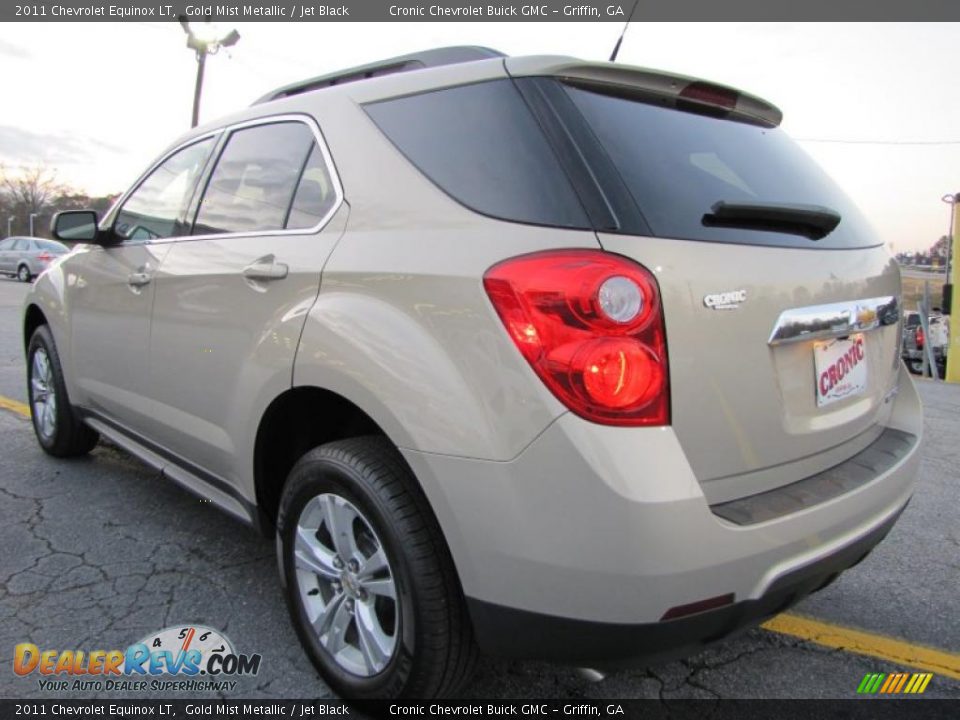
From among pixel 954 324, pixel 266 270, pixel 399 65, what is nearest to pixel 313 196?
pixel 266 270

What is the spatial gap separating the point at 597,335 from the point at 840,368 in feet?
2.70

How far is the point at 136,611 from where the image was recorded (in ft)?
7.93

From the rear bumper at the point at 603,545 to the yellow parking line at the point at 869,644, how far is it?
2.71 ft

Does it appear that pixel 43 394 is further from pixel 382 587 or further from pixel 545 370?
pixel 545 370

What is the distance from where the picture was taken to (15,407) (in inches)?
203

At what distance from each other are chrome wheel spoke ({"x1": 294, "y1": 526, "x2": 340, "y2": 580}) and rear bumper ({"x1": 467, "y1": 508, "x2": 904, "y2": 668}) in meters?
0.56

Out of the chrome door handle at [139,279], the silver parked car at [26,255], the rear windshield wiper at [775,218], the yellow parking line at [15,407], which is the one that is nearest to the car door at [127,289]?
the chrome door handle at [139,279]

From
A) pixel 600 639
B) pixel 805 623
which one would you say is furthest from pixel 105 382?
pixel 805 623

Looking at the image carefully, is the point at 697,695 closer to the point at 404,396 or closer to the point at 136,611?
the point at 404,396

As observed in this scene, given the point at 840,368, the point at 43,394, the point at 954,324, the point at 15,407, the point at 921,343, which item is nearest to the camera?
the point at 840,368

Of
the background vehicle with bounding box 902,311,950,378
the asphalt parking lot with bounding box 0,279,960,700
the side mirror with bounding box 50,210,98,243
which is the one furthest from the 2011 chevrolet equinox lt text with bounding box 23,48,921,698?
the background vehicle with bounding box 902,311,950,378

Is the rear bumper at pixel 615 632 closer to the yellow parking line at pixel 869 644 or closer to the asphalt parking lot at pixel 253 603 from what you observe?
the asphalt parking lot at pixel 253 603

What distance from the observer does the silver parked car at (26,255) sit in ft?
70.8

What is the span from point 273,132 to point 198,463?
4.11ft
